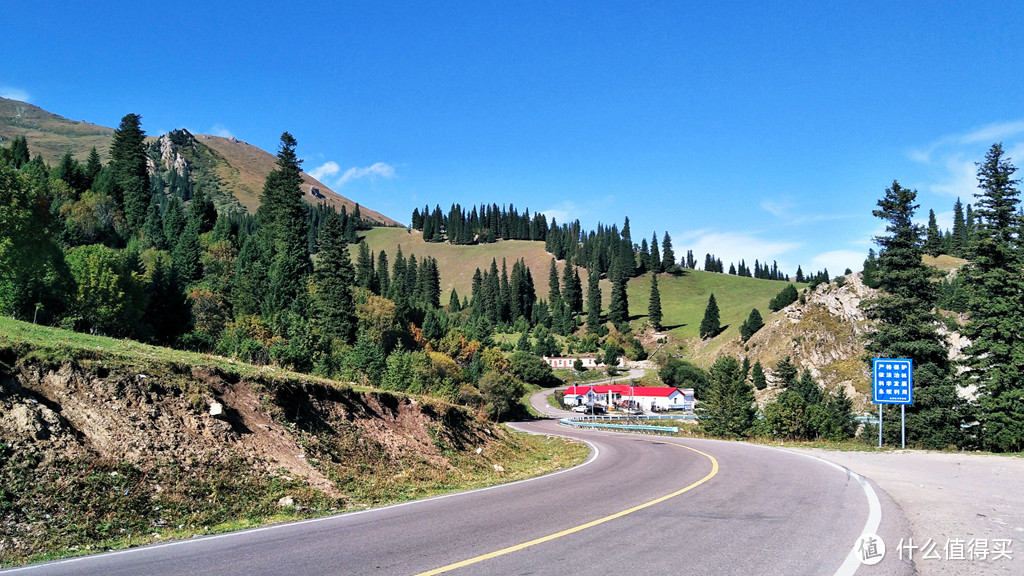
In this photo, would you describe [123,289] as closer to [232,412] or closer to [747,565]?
[232,412]

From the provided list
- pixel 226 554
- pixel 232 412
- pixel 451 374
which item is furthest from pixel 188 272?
pixel 226 554

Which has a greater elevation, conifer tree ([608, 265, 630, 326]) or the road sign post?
conifer tree ([608, 265, 630, 326])

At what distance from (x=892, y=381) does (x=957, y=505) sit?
54.9 ft

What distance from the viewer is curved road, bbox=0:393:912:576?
675 cm

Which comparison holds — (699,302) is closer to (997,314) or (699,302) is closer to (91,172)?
(997,314)

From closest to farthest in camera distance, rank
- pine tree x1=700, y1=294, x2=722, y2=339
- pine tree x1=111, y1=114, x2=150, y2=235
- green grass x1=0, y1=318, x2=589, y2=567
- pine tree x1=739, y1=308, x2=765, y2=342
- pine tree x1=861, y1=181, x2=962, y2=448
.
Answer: green grass x1=0, y1=318, x2=589, y2=567 → pine tree x1=861, y1=181, x2=962, y2=448 → pine tree x1=111, y1=114, x2=150, y2=235 → pine tree x1=739, y1=308, x2=765, y2=342 → pine tree x1=700, y1=294, x2=722, y2=339

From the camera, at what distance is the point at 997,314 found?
27.9 meters

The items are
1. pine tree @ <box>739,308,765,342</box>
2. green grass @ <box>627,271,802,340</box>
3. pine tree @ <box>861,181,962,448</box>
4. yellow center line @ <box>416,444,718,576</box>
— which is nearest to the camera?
yellow center line @ <box>416,444,718,576</box>

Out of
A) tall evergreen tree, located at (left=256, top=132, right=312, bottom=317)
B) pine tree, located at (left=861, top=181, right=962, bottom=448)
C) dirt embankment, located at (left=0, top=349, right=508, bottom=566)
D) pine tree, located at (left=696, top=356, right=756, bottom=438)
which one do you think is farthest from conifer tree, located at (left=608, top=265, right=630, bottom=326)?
dirt embankment, located at (left=0, top=349, right=508, bottom=566)

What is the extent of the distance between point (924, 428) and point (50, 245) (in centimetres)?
6181

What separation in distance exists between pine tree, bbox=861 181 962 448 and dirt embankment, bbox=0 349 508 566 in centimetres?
2704

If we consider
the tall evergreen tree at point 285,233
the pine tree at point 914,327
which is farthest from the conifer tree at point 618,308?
the pine tree at point 914,327

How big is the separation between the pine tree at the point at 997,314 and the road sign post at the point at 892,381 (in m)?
6.35

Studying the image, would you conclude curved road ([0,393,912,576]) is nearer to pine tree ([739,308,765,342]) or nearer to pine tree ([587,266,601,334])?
pine tree ([739,308,765,342])
